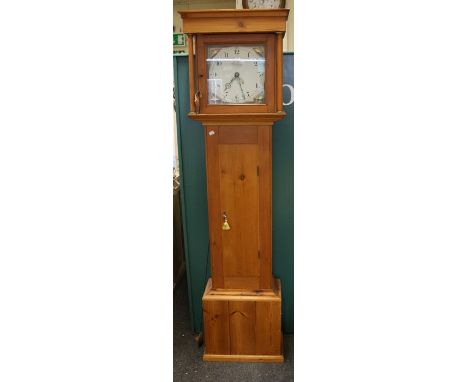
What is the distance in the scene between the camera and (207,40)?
1.45m

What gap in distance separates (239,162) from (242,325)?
85 centimetres

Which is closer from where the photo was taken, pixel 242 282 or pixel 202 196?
pixel 242 282

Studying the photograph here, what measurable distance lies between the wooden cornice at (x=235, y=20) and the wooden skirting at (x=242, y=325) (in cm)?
127

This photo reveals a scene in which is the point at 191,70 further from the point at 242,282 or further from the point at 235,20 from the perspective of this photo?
the point at 242,282

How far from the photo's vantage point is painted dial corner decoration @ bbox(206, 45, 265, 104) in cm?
146

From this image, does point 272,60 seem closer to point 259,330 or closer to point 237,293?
point 237,293

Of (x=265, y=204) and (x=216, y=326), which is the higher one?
(x=265, y=204)

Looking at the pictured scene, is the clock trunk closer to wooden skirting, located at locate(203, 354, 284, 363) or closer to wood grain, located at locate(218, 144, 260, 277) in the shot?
wood grain, located at locate(218, 144, 260, 277)

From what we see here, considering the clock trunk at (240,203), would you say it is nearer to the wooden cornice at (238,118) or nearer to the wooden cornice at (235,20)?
the wooden cornice at (238,118)

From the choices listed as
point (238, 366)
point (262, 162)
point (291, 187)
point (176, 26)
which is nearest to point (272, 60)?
point (262, 162)

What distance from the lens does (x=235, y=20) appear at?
140cm

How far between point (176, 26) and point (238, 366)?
10.5ft

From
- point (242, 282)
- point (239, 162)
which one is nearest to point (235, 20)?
point (239, 162)

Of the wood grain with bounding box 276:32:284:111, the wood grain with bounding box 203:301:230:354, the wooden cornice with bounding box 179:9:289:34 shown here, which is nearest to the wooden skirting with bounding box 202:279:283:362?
the wood grain with bounding box 203:301:230:354
